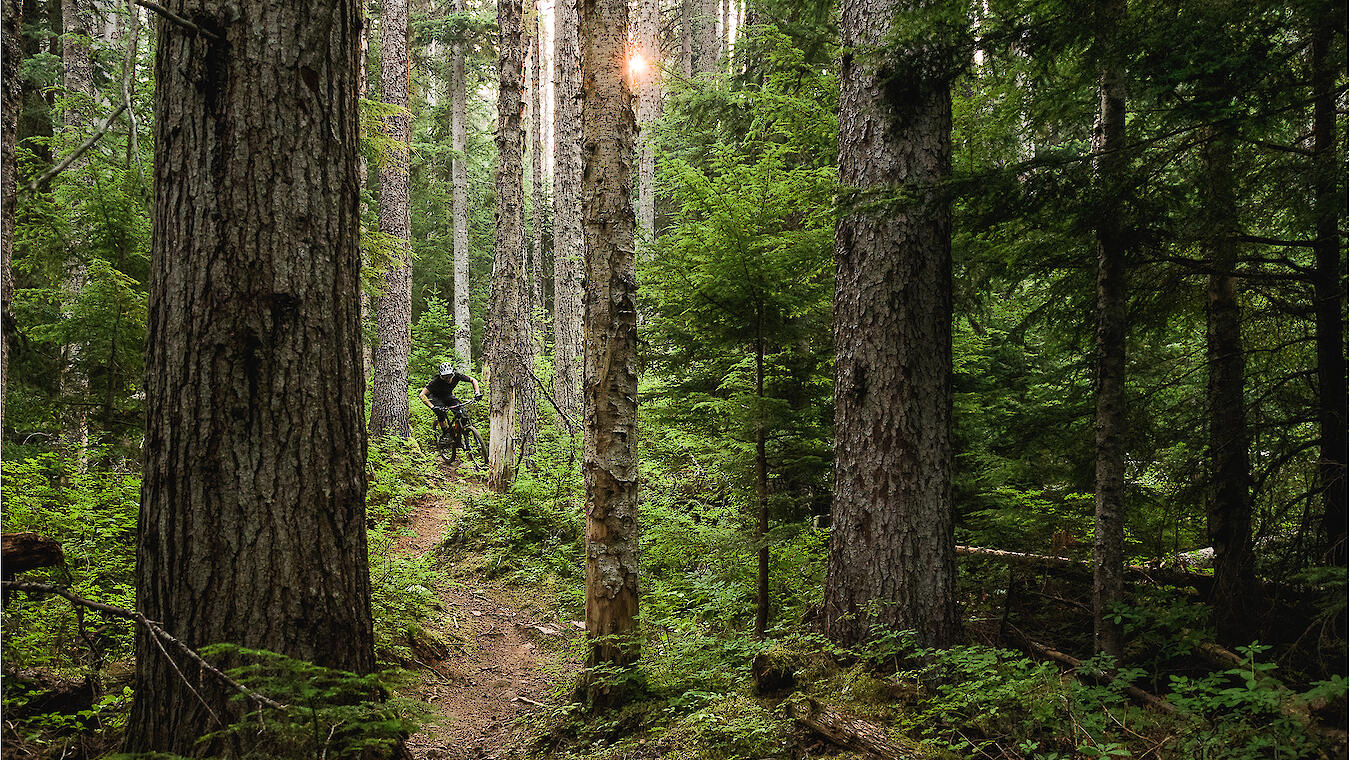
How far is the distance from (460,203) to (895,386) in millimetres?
21007

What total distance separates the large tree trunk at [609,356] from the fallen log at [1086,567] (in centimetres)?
300

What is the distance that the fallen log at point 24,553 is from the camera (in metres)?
3.05

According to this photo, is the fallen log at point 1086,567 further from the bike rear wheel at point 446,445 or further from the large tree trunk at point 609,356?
the bike rear wheel at point 446,445

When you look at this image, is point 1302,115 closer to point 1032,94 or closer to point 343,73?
point 1032,94

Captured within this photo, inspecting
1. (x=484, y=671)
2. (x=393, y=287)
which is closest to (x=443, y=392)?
(x=393, y=287)

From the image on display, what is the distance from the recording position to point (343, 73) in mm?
3027

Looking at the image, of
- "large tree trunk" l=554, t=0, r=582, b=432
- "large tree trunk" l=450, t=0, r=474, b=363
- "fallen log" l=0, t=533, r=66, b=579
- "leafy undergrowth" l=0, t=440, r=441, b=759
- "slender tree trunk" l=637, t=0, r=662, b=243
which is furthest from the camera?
"large tree trunk" l=450, t=0, r=474, b=363

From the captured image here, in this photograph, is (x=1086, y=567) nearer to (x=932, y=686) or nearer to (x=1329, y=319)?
(x=932, y=686)

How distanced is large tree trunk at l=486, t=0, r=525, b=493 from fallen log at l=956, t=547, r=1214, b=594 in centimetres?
773

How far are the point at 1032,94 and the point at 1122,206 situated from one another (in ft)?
5.04

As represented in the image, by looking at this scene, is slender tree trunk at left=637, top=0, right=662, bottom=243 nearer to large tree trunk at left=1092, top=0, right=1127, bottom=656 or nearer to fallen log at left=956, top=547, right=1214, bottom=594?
fallen log at left=956, top=547, right=1214, bottom=594

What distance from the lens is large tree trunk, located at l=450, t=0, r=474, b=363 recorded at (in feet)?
67.4

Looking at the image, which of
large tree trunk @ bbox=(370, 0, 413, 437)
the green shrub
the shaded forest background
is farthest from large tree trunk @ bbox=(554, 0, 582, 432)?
the green shrub

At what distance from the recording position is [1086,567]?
5.32 metres
